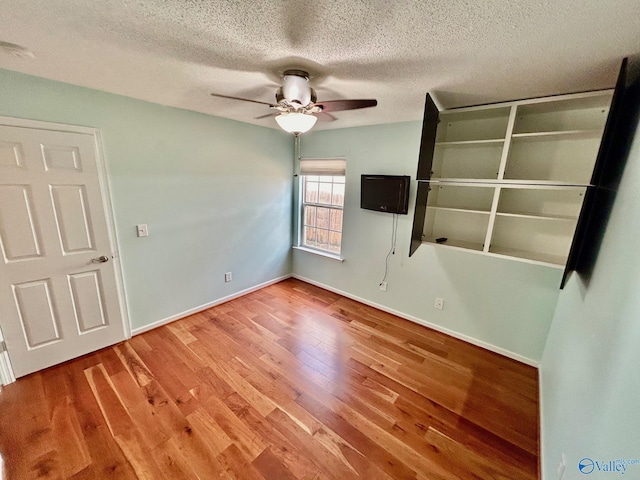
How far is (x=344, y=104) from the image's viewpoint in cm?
163

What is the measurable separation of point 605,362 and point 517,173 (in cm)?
179

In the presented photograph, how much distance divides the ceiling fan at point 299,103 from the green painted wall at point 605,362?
1366 millimetres

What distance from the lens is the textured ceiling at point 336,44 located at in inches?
40.8

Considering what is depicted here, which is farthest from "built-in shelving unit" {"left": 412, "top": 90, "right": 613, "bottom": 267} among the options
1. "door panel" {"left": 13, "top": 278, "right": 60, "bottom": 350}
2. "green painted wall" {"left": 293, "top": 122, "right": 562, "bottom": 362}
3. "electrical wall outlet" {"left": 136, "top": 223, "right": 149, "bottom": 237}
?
"door panel" {"left": 13, "top": 278, "right": 60, "bottom": 350}

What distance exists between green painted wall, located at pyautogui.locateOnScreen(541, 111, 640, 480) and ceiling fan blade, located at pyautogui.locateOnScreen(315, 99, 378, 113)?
4.28 feet

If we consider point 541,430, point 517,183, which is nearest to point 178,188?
point 517,183

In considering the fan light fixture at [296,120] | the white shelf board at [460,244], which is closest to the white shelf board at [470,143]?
the white shelf board at [460,244]

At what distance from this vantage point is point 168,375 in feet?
6.97

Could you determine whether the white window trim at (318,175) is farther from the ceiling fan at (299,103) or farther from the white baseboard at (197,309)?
the ceiling fan at (299,103)

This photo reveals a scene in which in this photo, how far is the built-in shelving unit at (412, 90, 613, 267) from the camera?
197cm

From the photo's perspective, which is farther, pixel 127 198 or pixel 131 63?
pixel 127 198

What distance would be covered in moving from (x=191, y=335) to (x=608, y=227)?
10.9 ft

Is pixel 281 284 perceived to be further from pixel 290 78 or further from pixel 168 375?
pixel 290 78

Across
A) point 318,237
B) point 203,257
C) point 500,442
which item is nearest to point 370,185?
point 318,237
